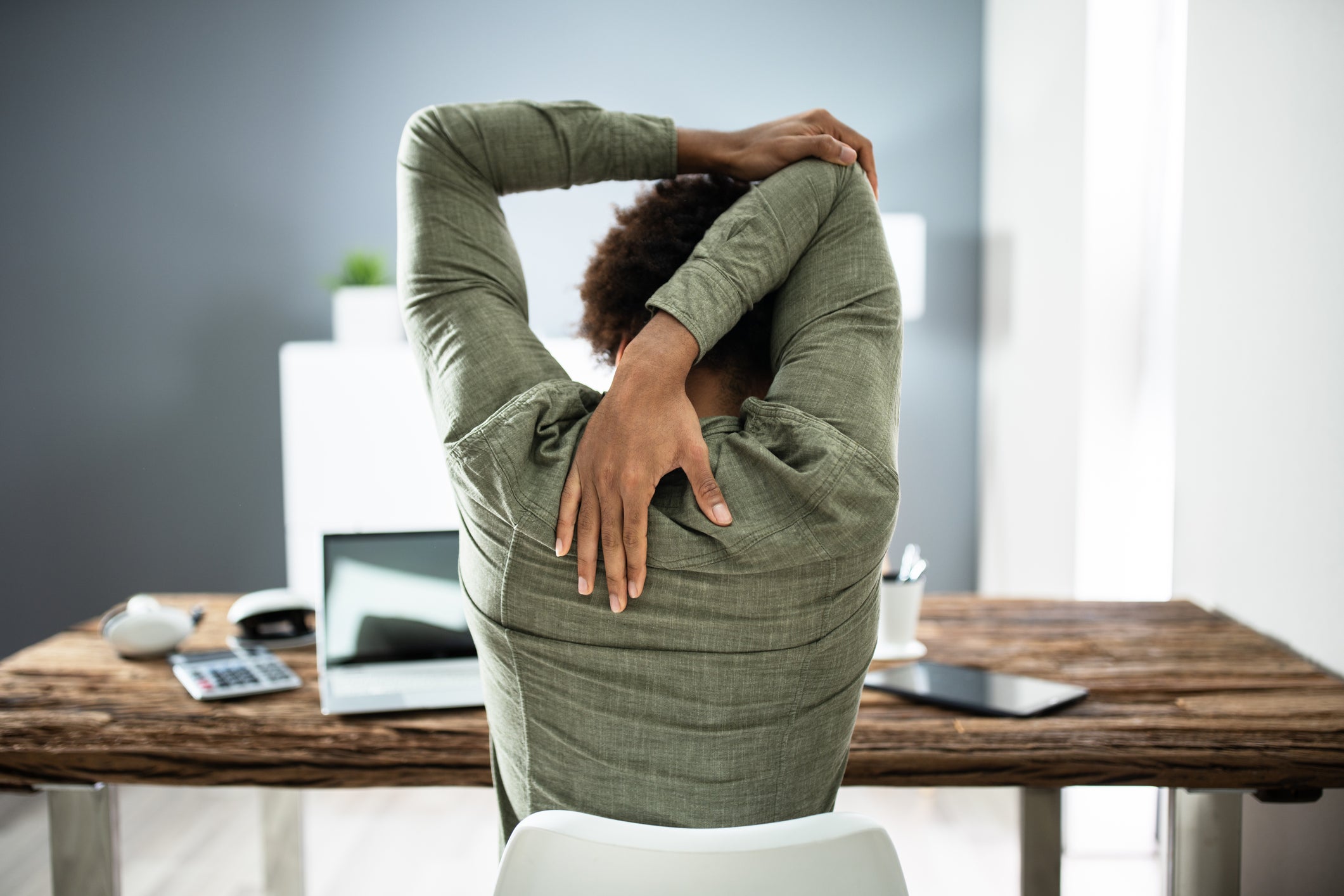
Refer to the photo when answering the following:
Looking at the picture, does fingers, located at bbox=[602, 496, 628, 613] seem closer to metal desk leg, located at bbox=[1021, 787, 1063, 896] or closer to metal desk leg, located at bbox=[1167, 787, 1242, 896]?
metal desk leg, located at bbox=[1021, 787, 1063, 896]

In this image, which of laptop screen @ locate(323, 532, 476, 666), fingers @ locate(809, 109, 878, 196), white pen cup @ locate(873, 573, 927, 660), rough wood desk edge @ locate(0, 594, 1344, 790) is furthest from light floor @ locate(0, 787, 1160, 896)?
fingers @ locate(809, 109, 878, 196)

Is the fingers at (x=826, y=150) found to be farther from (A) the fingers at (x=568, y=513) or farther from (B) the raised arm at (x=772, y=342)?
(A) the fingers at (x=568, y=513)

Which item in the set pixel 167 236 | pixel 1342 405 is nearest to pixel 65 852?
pixel 1342 405

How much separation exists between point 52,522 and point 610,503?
358cm

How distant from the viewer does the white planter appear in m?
3.21

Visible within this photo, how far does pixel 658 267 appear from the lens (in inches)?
35.2

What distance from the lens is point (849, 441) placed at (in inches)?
27.6

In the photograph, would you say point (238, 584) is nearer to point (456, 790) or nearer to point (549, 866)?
point (456, 790)

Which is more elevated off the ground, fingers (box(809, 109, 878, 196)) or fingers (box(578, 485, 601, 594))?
fingers (box(809, 109, 878, 196))

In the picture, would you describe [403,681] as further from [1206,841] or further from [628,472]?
[1206,841]

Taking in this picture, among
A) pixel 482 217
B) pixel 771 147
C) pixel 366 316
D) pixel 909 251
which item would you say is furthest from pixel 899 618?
pixel 366 316

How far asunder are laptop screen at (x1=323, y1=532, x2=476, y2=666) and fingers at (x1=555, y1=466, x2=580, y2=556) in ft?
2.33

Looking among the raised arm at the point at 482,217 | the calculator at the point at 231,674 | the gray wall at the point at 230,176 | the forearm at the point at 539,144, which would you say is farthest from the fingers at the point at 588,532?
the gray wall at the point at 230,176

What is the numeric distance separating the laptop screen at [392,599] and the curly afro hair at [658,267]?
0.57 m
